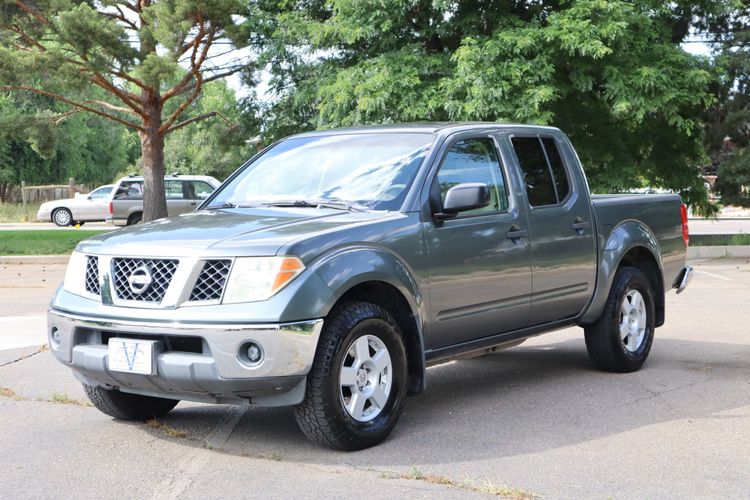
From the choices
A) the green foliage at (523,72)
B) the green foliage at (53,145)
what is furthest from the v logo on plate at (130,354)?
the green foliage at (53,145)

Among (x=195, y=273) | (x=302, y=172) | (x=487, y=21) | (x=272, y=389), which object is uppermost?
(x=487, y=21)

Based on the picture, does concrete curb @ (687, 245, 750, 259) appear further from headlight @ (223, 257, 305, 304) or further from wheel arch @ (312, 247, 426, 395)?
headlight @ (223, 257, 305, 304)

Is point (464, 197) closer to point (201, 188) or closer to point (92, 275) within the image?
point (92, 275)

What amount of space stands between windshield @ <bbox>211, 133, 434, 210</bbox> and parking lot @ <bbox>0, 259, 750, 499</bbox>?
1382mm

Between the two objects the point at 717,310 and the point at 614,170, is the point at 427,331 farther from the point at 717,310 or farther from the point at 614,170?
the point at 614,170

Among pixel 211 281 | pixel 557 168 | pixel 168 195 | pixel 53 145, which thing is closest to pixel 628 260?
pixel 557 168

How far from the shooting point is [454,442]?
5.91m

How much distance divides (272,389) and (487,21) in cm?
1740

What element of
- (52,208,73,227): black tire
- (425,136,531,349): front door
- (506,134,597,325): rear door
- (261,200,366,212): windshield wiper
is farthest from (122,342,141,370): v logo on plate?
(52,208,73,227): black tire

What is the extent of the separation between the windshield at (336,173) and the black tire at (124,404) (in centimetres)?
136

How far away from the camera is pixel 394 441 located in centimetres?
597

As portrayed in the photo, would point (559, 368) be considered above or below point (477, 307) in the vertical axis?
below

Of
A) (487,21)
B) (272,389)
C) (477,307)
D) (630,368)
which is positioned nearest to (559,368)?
(630,368)

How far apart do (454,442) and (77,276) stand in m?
2.33
